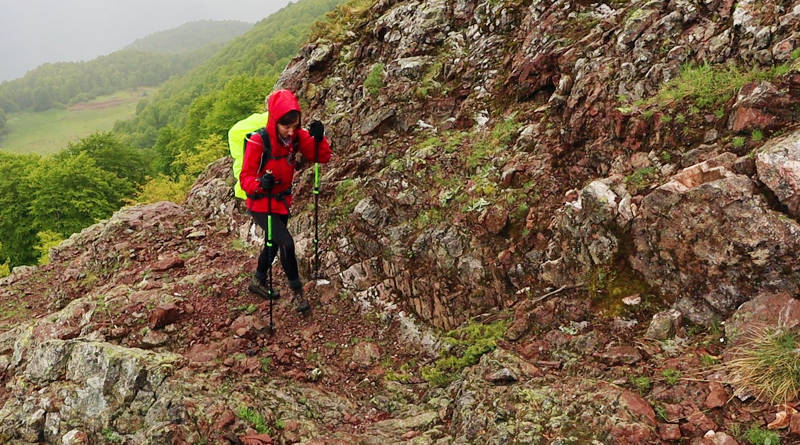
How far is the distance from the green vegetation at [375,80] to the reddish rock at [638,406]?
8.67 meters

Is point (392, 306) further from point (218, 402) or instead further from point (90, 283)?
point (90, 283)

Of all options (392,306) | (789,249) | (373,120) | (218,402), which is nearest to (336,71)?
(373,120)

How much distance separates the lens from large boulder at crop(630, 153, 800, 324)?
15.1ft

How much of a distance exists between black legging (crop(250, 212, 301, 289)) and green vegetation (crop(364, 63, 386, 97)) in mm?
4948

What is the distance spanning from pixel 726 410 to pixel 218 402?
5.46m

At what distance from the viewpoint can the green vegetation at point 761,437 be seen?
11.4 feet

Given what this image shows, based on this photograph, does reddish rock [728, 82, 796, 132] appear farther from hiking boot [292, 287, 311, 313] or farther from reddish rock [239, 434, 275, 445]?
reddish rock [239, 434, 275, 445]

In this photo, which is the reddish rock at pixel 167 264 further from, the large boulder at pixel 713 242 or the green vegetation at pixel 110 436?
the large boulder at pixel 713 242

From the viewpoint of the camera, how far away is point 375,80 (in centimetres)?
1105

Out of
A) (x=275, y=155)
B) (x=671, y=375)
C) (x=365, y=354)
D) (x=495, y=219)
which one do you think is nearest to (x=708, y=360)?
(x=671, y=375)

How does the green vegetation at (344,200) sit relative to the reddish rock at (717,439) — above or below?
above

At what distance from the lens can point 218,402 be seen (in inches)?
215

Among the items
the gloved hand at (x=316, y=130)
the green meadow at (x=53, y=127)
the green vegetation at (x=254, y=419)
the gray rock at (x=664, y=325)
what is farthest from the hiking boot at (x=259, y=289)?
the green meadow at (x=53, y=127)

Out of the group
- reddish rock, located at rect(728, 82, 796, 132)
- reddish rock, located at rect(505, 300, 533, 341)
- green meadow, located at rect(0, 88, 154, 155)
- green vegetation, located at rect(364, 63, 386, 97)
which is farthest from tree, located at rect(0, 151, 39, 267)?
green meadow, located at rect(0, 88, 154, 155)
